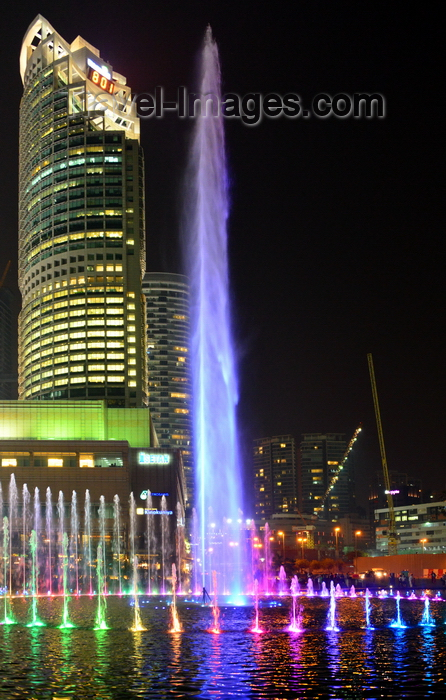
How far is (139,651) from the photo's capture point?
32.7 meters

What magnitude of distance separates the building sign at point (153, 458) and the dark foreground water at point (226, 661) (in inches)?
4258

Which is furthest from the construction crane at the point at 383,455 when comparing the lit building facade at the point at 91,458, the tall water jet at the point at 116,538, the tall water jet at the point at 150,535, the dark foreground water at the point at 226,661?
the dark foreground water at the point at 226,661

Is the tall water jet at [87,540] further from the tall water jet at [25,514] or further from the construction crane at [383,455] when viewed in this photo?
the construction crane at [383,455]

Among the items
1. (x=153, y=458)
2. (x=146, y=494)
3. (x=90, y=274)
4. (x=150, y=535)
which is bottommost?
(x=150, y=535)

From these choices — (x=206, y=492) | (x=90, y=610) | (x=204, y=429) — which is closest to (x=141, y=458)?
(x=206, y=492)

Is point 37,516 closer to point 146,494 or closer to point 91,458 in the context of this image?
point 91,458

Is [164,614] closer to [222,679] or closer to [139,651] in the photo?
[139,651]

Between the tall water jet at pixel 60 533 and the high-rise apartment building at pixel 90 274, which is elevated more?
the high-rise apartment building at pixel 90 274

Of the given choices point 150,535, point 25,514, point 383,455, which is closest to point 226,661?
point 25,514

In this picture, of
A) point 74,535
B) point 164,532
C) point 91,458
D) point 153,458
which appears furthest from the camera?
point 153,458

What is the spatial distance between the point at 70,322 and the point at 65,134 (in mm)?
45477

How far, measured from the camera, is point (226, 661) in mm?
29297

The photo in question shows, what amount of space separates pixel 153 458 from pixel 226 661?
127056 millimetres

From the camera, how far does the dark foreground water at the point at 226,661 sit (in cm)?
2385
